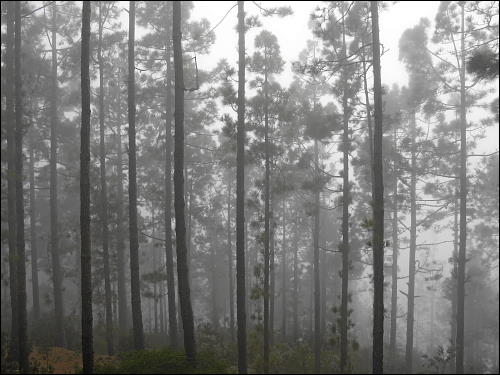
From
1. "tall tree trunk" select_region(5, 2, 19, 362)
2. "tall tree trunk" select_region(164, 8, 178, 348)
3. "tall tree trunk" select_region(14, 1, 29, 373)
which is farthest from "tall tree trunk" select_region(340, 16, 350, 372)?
"tall tree trunk" select_region(5, 2, 19, 362)

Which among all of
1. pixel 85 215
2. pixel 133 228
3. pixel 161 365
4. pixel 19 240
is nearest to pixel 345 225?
pixel 133 228

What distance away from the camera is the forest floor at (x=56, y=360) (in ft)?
41.7

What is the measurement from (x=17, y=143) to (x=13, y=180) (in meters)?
1.83

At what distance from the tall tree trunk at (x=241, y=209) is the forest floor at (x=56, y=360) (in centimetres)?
472

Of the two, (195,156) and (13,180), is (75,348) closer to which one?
(13,180)

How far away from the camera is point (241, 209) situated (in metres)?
13.1

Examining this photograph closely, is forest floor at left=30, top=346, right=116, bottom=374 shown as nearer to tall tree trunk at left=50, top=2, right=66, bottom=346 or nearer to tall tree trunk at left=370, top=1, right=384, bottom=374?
tall tree trunk at left=50, top=2, right=66, bottom=346

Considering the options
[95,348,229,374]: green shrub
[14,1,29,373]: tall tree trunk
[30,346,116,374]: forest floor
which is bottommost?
[30,346,116,374]: forest floor

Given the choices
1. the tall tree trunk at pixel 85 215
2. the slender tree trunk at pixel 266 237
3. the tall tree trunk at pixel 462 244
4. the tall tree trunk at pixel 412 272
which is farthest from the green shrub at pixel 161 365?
the tall tree trunk at pixel 412 272

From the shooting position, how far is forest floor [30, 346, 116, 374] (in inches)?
500

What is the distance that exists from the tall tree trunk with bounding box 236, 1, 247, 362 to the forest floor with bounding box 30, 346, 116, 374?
4717 millimetres

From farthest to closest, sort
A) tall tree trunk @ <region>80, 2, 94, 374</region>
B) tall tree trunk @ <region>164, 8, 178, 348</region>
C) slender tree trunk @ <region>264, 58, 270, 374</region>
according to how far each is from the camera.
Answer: tall tree trunk @ <region>164, 8, 178, 348</region>, slender tree trunk @ <region>264, 58, 270, 374</region>, tall tree trunk @ <region>80, 2, 94, 374</region>

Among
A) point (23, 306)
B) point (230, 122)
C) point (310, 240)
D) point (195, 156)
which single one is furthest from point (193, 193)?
point (23, 306)

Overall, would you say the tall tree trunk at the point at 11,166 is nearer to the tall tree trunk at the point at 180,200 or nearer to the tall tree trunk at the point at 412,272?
the tall tree trunk at the point at 180,200
